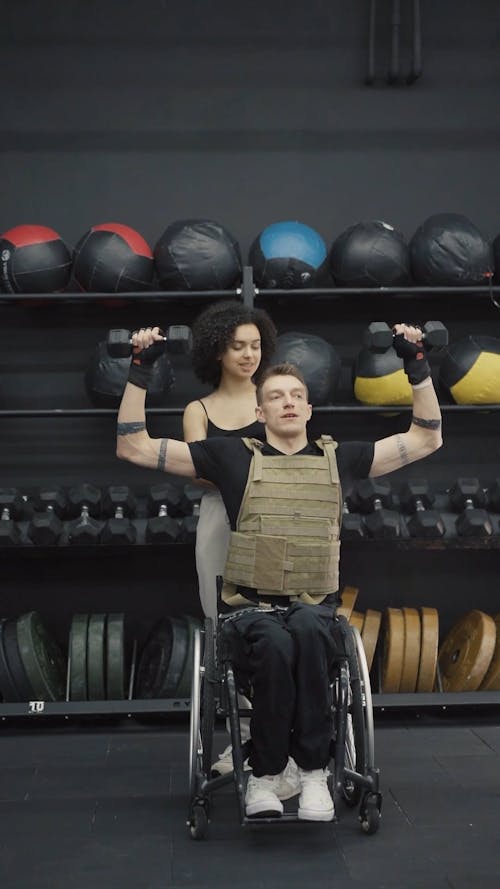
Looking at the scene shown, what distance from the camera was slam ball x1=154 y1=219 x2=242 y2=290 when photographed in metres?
3.39

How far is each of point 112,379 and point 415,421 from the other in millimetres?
1258

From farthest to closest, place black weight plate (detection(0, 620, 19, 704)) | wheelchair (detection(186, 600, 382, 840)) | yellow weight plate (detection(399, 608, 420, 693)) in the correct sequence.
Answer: yellow weight plate (detection(399, 608, 420, 693)), black weight plate (detection(0, 620, 19, 704)), wheelchair (detection(186, 600, 382, 840))

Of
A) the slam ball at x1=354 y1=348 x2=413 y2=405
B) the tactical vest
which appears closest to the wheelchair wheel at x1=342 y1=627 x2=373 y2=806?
the tactical vest

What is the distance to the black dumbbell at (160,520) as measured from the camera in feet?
11.0

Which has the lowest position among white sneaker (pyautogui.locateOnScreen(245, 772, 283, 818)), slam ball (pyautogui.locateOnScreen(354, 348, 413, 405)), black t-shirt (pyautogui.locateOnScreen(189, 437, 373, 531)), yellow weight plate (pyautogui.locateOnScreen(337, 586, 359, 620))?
white sneaker (pyautogui.locateOnScreen(245, 772, 283, 818))

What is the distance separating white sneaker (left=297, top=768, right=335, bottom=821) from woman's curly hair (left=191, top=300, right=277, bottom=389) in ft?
3.60

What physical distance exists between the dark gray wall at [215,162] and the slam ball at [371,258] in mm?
369

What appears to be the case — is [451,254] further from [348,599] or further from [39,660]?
[39,660]

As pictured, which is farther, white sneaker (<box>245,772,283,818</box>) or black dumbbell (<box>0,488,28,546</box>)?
black dumbbell (<box>0,488,28,546</box>)

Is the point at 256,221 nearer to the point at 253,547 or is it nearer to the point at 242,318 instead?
the point at 242,318

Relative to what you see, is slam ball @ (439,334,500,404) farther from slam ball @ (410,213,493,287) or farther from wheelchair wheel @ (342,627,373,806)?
wheelchair wheel @ (342,627,373,806)

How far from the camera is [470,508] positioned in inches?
135

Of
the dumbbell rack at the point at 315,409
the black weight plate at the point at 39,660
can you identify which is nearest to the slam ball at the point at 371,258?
the dumbbell rack at the point at 315,409

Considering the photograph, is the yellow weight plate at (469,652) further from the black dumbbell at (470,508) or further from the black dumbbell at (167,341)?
the black dumbbell at (167,341)
